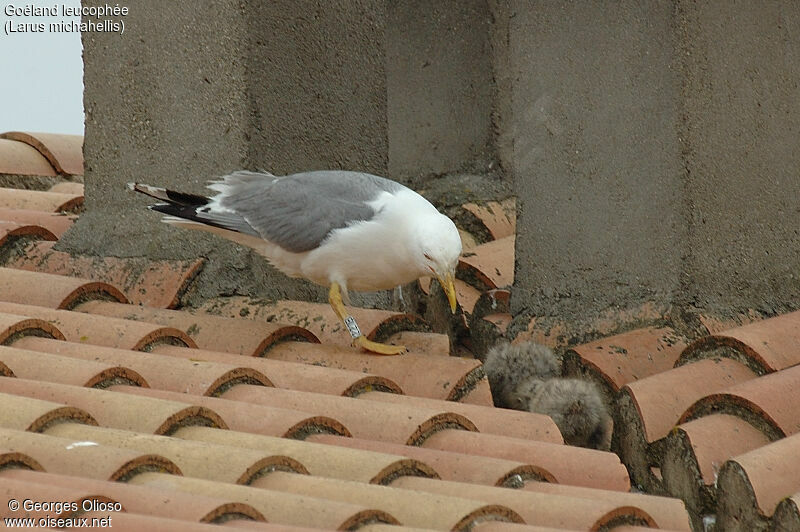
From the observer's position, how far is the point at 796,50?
4.26m

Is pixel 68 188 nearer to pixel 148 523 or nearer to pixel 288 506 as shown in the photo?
pixel 288 506

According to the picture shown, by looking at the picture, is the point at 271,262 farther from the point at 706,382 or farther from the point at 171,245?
the point at 706,382

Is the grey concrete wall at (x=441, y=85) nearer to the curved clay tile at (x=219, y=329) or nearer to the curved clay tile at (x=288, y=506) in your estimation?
the curved clay tile at (x=219, y=329)

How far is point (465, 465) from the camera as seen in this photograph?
2871 mm

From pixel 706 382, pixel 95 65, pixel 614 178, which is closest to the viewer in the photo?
pixel 706 382

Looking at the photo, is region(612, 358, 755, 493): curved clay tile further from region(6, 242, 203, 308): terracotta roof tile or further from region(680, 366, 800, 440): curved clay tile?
region(6, 242, 203, 308): terracotta roof tile

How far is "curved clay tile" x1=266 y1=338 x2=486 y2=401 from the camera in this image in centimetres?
366

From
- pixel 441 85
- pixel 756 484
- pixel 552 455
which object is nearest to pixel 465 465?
pixel 552 455

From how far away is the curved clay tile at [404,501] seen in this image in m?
2.44

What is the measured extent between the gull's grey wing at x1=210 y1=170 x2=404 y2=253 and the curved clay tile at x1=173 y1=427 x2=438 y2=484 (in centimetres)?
125

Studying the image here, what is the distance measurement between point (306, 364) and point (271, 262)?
2.20 ft

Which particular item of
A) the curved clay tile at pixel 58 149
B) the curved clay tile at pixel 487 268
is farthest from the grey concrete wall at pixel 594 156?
the curved clay tile at pixel 58 149

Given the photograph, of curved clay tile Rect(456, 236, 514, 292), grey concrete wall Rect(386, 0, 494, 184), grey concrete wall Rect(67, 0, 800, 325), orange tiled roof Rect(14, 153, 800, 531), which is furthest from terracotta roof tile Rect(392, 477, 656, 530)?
grey concrete wall Rect(386, 0, 494, 184)

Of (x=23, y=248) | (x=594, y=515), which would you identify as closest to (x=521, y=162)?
(x=23, y=248)
